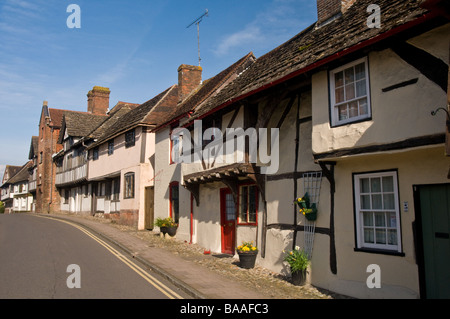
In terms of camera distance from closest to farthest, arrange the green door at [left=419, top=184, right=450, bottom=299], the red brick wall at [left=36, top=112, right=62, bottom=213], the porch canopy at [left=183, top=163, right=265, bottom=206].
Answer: the green door at [left=419, top=184, right=450, bottom=299] < the porch canopy at [left=183, top=163, right=265, bottom=206] < the red brick wall at [left=36, top=112, right=62, bottom=213]

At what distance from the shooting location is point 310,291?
8.80 meters

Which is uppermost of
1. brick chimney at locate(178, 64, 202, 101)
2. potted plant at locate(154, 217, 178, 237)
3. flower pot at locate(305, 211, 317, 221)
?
brick chimney at locate(178, 64, 202, 101)

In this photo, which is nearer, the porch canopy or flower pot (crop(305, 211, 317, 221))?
flower pot (crop(305, 211, 317, 221))

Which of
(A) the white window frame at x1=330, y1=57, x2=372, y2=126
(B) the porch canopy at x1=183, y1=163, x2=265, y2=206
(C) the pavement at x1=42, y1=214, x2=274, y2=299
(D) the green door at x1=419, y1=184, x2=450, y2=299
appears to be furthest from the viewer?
(B) the porch canopy at x1=183, y1=163, x2=265, y2=206

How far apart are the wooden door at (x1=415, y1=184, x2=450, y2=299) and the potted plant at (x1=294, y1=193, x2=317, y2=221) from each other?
2.64 m

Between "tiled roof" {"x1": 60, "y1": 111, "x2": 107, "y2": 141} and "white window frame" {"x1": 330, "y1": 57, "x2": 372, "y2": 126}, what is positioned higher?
"tiled roof" {"x1": 60, "y1": 111, "x2": 107, "y2": 141}

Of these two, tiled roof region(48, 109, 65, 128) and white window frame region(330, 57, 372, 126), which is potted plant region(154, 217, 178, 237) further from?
tiled roof region(48, 109, 65, 128)

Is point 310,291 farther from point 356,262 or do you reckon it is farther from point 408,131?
point 408,131

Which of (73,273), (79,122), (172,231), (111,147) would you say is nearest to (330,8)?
(73,273)

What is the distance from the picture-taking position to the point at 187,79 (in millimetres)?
21484

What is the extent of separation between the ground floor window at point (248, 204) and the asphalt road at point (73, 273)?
3.76 metres

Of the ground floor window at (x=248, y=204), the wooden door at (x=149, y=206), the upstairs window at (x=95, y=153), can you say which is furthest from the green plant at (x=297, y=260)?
the upstairs window at (x=95, y=153)

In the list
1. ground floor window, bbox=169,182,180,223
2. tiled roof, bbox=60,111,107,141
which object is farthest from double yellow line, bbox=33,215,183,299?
tiled roof, bbox=60,111,107,141

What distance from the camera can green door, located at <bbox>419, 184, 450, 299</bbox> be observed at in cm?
666
